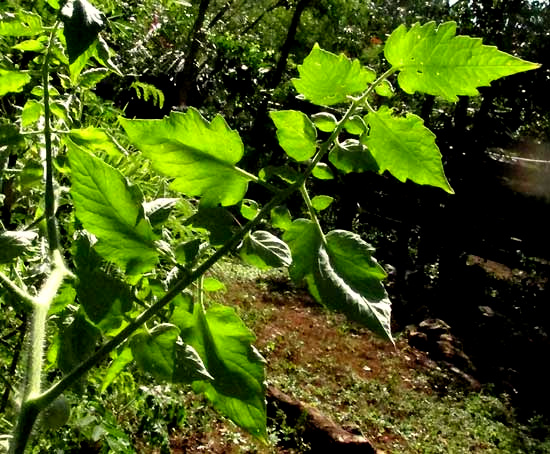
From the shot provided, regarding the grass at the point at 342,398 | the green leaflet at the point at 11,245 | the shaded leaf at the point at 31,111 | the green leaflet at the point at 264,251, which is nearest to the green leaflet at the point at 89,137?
the shaded leaf at the point at 31,111

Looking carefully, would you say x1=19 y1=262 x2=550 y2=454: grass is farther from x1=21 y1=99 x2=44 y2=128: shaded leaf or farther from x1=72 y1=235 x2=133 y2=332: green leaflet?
x1=72 y1=235 x2=133 y2=332: green leaflet

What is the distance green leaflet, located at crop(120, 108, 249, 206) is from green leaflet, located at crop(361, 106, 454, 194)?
100 millimetres

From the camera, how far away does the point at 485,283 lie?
36.8 ft

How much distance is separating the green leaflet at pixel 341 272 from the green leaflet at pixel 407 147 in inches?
2.5

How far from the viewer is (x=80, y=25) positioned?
553 mm

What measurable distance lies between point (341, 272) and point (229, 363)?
10 cm

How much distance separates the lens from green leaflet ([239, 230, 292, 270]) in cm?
53

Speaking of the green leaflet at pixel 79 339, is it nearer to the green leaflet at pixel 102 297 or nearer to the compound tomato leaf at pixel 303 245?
the green leaflet at pixel 102 297

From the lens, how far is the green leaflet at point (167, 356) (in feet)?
1.69

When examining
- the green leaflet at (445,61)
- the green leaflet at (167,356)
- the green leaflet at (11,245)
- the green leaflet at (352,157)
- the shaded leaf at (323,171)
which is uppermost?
the green leaflet at (445,61)

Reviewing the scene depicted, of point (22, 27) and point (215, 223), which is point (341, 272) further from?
point (22, 27)

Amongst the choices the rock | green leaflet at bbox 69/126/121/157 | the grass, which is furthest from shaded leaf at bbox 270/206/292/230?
the rock

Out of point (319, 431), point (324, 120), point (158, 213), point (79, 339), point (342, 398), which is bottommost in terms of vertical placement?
point (342, 398)

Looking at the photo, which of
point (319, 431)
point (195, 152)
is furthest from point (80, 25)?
point (319, 431)
